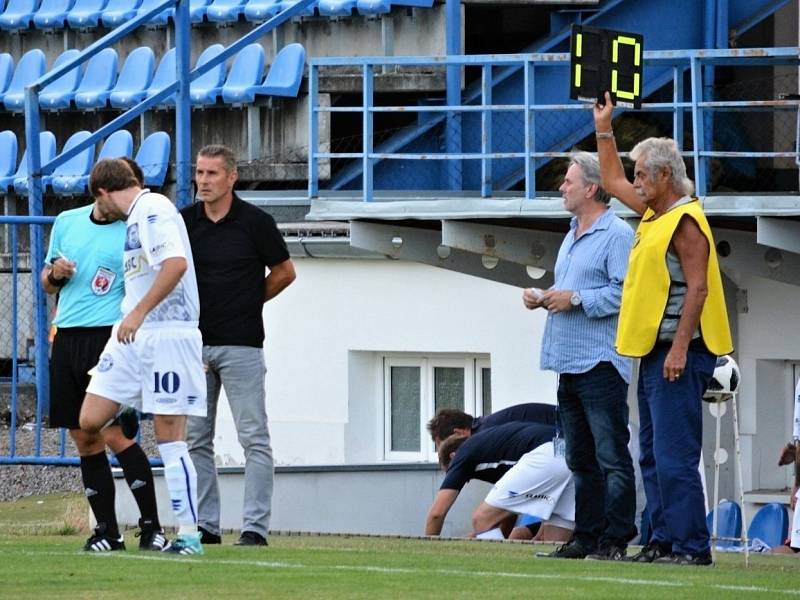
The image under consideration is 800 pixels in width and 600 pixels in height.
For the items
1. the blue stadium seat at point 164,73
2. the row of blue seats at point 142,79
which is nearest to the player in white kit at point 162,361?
the row of blue seats at point 142,79

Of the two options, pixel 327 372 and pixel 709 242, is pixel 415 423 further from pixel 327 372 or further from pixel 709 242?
pixel 709 242

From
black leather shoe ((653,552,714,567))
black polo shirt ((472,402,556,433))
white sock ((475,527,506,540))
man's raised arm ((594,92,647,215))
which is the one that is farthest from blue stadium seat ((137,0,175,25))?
black leather shoe ((653,552,714,567))

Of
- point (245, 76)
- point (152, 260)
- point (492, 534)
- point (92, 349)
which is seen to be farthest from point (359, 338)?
point (152, 260)

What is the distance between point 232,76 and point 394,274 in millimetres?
2514

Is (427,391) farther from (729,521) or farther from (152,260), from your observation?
(152,260)

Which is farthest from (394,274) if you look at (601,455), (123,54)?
(601,455)

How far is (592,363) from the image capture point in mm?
8906

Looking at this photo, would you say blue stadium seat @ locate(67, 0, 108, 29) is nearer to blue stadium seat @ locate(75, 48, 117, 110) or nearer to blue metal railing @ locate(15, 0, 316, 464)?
blue stadium seat @ locate(75, 48, 117, 110)

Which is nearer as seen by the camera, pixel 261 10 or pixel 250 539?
pixel 250 539

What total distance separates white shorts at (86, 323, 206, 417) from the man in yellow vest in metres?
1.81

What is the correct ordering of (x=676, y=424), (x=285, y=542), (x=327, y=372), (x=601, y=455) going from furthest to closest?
(x=327, y=372)
(x=285, y=542)
(x=601, y=455)
(x=676, y=424)

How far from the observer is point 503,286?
17047 mm

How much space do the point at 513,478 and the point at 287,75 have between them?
23.2 ft

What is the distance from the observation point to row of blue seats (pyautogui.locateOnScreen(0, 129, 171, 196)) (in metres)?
17.9
